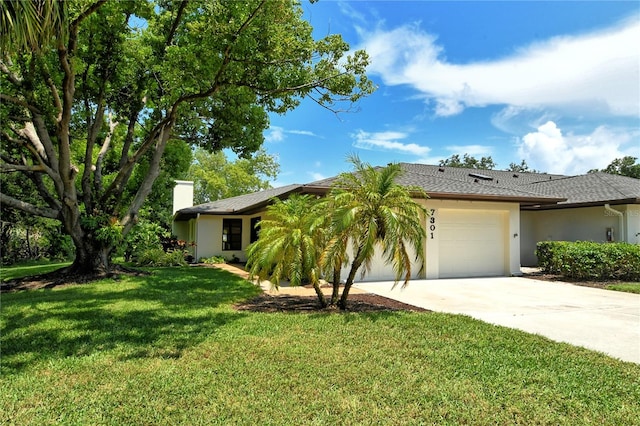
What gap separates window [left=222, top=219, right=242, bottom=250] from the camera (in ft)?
71.7

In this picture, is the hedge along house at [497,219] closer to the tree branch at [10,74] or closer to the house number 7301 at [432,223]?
the house number 7301 at [432,223]

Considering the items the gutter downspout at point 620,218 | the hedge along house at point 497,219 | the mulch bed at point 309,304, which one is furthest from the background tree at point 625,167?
the mulch bed at point 309,304

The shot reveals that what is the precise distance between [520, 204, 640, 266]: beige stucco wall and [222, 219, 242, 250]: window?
49.1 feet

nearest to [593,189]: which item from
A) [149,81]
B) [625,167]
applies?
[149,81]

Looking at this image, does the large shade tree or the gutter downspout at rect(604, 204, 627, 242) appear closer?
the large shade tree

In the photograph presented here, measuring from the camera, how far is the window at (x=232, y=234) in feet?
71.7

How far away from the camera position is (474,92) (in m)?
16.5

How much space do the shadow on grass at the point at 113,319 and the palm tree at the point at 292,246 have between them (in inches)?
43.3

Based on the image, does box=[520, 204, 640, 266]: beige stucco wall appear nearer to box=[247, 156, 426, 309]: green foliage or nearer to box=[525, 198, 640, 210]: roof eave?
box=[525, 198, 640, 210]: roof eave

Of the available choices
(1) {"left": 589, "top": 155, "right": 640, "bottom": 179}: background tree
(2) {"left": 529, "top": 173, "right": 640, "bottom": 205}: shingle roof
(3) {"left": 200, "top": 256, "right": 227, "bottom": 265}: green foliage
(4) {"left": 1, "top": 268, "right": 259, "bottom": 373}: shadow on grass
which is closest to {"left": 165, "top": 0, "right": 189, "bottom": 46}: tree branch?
(4) {"left": 1, "top": 268, "right": 259, "bottom": 373}: shadow on grass

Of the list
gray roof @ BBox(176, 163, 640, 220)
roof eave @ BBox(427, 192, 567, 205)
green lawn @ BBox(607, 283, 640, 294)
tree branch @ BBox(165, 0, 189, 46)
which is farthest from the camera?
gray roof @ BBox(176, 163, 640, 220)

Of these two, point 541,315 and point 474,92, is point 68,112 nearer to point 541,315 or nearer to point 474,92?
point 541,315

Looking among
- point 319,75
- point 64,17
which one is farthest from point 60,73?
point 319,75

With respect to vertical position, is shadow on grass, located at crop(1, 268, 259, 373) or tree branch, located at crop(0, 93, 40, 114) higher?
tree branch, located at crop(0, 93, 40, 114)
